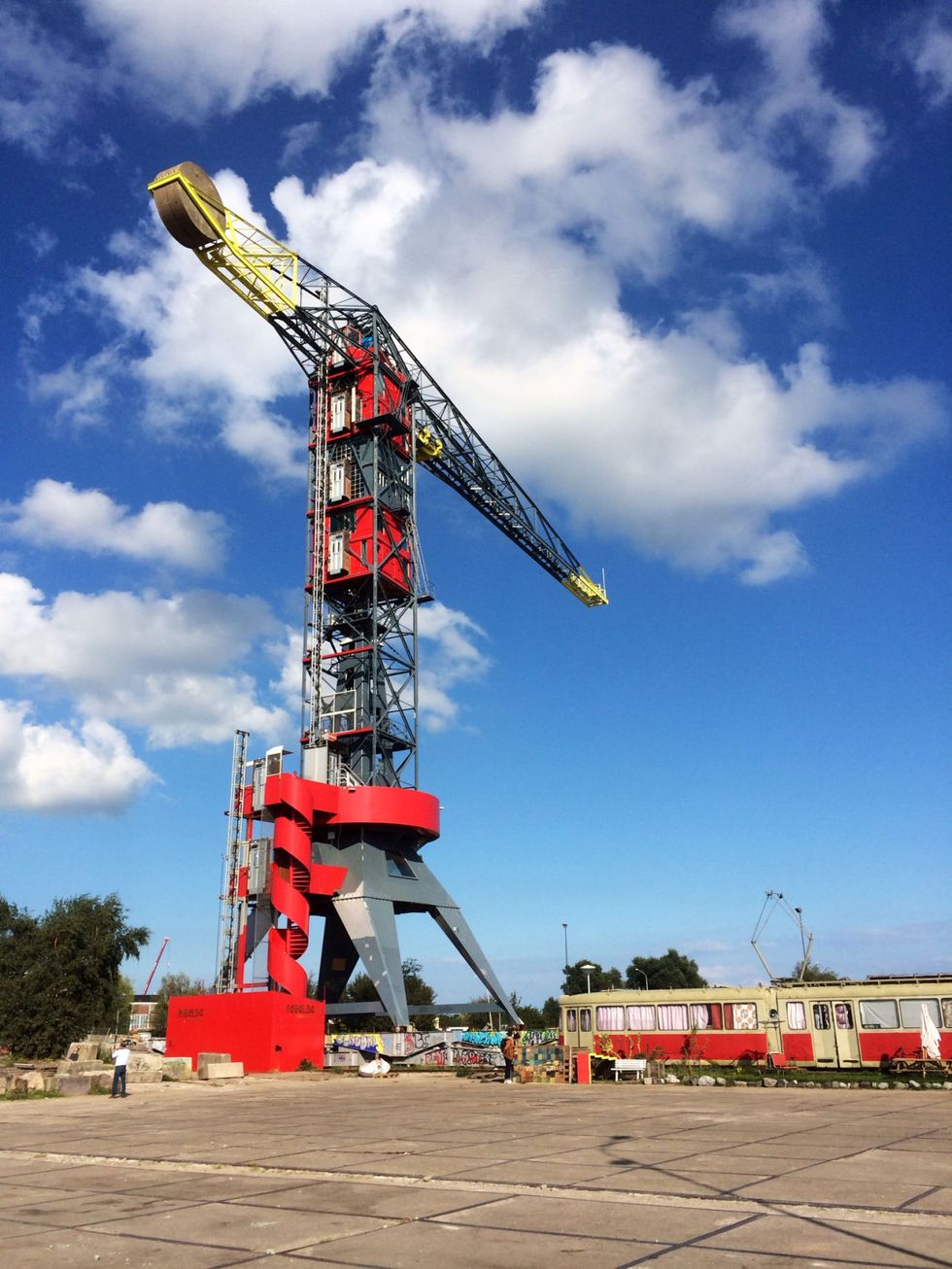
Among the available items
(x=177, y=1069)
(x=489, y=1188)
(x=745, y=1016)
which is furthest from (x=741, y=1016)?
(x=489, y=1188)

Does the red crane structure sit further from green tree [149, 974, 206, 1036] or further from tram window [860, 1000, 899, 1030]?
green tree [149, 974, 206, 1036]

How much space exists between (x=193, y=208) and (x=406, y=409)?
17.8 metres

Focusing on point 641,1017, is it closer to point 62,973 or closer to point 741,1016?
point 741,1016

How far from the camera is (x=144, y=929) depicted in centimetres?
6103

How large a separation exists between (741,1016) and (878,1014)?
4.40m

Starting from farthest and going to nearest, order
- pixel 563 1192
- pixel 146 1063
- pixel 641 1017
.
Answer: pixel 641 1017, pixel 146 1063, pixel 563 1192

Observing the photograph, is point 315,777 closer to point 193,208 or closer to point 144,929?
point 144,929

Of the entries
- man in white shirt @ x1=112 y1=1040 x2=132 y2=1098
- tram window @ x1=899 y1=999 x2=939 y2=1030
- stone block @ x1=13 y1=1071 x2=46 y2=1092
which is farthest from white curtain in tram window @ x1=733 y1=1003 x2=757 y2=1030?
stone block @ x1=13 y1=1071 x2=46 y2=1092

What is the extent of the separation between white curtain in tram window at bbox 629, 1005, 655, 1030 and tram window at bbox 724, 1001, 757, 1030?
2.68 metres

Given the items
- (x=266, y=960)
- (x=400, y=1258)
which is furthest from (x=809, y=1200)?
(x=266, y=960)

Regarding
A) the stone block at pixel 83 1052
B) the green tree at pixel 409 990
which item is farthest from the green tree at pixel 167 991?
the stone block at pixel 83 1052

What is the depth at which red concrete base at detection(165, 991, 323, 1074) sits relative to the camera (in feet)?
135

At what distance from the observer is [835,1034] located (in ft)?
105

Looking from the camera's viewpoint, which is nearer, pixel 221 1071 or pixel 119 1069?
pixel 119 1069
